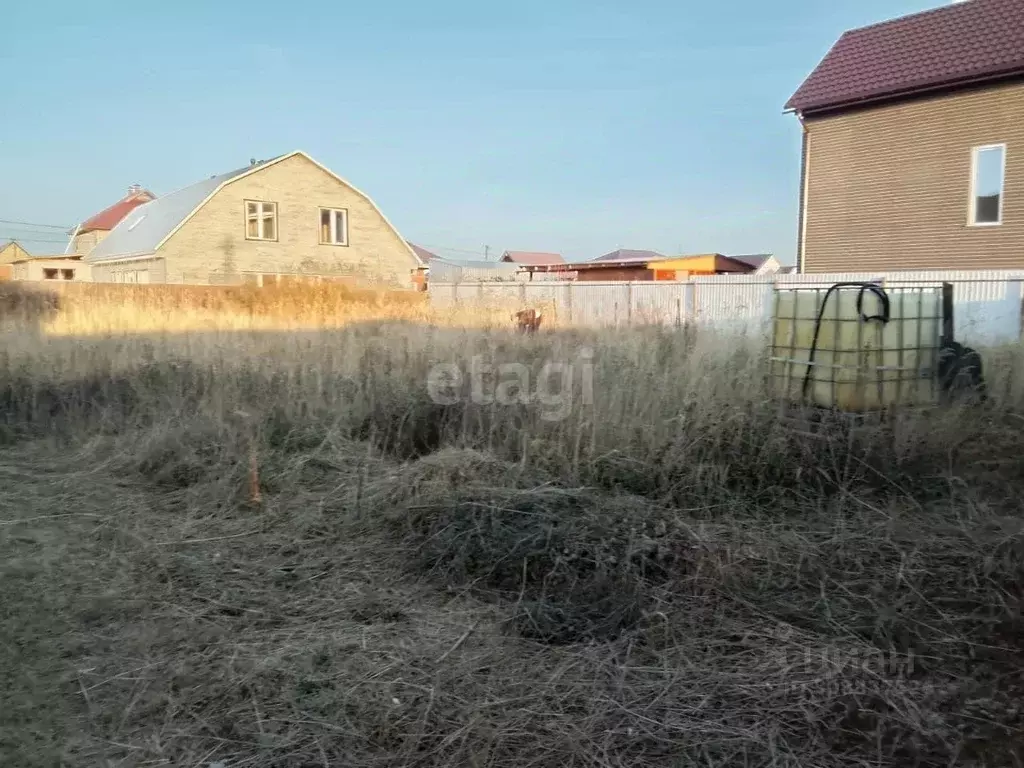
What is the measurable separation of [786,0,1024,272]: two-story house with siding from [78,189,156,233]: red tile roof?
38.7 metres

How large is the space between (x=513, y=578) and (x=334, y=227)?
94.0 feet

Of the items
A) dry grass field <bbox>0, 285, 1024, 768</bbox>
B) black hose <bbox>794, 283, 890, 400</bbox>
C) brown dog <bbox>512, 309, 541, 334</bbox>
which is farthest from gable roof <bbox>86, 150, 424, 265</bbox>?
black hose <bbox>794, 283, 890, 400</bbox>

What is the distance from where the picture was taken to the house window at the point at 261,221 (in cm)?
2756

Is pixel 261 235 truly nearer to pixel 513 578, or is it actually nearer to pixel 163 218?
pixel 163 218

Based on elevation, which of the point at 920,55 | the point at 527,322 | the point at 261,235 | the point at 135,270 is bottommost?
the point at 527,322

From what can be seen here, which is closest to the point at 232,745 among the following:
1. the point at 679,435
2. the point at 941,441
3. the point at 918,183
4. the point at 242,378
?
the point at 679,435

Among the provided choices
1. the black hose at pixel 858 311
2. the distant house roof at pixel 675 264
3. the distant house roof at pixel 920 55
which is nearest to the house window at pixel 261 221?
the distant house roof at pixel 675 264

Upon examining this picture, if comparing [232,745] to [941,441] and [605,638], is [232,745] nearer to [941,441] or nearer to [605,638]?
[605,638]

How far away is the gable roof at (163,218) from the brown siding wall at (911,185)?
19569mm

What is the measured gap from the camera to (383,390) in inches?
219

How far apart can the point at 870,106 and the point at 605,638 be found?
15989mm

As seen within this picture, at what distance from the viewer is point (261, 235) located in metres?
27.9

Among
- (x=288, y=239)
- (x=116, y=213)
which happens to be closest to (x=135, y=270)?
(x=288, y=239)

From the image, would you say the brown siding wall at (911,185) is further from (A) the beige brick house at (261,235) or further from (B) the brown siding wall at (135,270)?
(B) the brown siding wall at (135,270)
